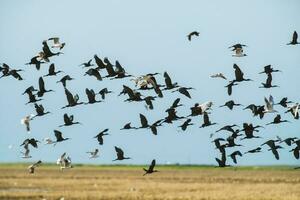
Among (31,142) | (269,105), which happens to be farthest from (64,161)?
(269,105)

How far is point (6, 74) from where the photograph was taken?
2966cm

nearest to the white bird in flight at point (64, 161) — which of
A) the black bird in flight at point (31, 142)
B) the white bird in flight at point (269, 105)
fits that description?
the black bird in flight at point (31, 142)

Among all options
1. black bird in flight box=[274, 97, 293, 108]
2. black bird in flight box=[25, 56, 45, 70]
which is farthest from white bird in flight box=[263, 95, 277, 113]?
black bird in flight box=[25, 56, 45, 70]

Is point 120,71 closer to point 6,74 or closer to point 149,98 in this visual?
point 149,98

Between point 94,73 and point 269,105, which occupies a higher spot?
point 94,73

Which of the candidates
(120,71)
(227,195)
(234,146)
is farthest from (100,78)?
(227,195)

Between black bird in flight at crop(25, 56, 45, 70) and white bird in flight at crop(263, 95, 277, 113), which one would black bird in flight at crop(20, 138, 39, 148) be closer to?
black bird in flight at crop(25, 56, 45, 70)

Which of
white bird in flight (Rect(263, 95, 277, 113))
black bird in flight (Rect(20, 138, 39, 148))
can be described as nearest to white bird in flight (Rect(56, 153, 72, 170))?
black bird in flight (Rect(20, 138, 39, 148))

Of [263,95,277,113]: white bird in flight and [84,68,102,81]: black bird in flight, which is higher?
[84,68,102,81]: black bird in flight

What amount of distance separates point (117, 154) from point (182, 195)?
35.1 metres

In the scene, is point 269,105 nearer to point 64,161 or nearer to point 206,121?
point 206,121

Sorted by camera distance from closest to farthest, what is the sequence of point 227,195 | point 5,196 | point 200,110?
point 200,110
point 5,196
point 227,195

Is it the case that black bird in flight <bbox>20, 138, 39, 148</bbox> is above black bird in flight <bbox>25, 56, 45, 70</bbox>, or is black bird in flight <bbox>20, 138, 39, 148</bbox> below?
below

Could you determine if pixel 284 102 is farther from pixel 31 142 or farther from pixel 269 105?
pixel 31 142
